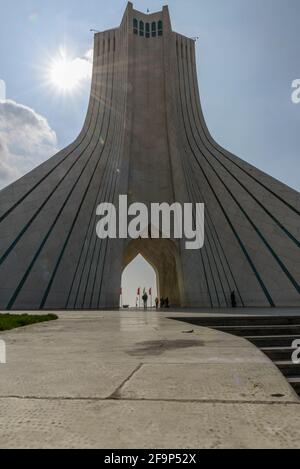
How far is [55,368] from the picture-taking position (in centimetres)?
249

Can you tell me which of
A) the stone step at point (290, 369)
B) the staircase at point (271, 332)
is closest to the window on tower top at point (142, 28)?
the staircase at point (271, 332)

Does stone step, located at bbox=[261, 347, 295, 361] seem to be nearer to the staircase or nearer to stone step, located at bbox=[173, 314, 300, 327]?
the staircase

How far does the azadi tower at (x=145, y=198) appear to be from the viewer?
13.6 meters

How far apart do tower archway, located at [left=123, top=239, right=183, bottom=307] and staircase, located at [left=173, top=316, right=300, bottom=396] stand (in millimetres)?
13303

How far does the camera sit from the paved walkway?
1.28 metres

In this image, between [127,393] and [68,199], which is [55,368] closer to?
[127,393]

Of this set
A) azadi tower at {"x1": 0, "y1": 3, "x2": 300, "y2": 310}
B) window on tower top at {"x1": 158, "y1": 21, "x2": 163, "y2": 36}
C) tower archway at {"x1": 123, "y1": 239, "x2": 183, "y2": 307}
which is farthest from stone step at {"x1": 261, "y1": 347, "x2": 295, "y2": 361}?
window on tower top at {"x1": 158, "y1": 21, "x2": 163, "y2": 36}

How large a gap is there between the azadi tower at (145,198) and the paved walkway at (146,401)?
10653mm

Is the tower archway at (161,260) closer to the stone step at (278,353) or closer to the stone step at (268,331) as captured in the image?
the stone step at (268,331)

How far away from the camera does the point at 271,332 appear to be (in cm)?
520

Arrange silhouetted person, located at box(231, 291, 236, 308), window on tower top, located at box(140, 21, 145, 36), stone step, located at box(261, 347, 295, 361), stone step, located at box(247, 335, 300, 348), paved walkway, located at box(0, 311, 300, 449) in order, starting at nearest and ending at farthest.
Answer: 1. paved walkway, located at box(0, 311, 300, 449)
2. stone step, located at box(261, 347, 295, 361)
3. stone step, located at box(247, 335, 300, 348)
4. silhouetted person, located at box(231, 291, 236, 308)
5. window on tower top, located at box(140, 21, 145, 36)

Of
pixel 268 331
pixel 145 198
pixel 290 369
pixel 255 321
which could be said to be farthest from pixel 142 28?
pixel 290 369

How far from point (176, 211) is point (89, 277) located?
582 centimetres
